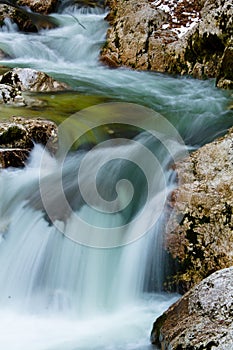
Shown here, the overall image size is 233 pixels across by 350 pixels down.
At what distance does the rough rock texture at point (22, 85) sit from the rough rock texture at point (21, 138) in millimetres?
1479

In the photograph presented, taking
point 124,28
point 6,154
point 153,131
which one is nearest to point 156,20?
point 124,28

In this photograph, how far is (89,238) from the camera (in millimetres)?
4746

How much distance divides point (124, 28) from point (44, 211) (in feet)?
27.5

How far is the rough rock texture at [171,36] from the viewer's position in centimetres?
984

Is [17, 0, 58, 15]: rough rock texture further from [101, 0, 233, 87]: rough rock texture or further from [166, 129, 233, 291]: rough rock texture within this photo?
[166, 129, 233, 291]: rough rock texture

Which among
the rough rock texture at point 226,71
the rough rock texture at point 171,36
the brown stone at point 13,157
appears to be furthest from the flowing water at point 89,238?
the rough rock texture at point 171,36

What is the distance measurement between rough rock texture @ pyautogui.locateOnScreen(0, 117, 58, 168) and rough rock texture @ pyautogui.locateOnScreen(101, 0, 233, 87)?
517 cm

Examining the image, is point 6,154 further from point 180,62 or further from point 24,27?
point 24,27

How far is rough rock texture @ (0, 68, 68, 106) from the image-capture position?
24.9ft

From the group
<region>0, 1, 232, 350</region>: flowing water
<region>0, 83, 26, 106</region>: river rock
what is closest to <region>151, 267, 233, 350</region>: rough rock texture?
<region>0, 1, 232, 350</region>: flowing water

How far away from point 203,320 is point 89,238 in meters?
1.97

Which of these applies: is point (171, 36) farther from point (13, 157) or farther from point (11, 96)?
point (13, 157)

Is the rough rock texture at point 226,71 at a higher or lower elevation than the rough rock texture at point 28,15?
lower

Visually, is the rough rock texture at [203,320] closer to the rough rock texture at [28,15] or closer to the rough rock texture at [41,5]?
the rough rock texture at [28,15]
